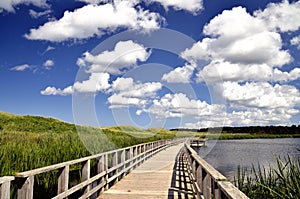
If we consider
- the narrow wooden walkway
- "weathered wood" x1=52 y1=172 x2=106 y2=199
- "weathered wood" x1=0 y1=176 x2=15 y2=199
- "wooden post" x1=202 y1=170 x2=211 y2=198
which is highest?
"weathered wood" x1=0 y1=176 x2=15 y2=199

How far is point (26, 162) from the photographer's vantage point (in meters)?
8.41

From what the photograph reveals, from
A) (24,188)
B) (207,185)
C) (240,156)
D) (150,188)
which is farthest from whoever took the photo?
(240,156)

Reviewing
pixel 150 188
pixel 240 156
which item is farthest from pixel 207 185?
pixel 240 156

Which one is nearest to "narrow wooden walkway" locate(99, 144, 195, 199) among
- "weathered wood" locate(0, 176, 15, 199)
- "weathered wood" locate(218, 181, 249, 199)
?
"weathered wood" locate(0, 176, 15, 199)

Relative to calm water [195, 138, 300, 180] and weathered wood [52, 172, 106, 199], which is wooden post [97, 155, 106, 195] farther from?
calm water [195, 138, 300, 180]

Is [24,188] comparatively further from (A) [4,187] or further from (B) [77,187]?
(B) [77,187]

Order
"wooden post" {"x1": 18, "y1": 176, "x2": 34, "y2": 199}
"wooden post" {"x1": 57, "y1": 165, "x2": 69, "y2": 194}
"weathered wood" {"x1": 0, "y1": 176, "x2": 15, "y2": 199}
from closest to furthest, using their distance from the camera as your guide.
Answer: "weathered wood" {"x1": 0, "y1": 176, "x2": 15, "y2": 199}, "wooden post" {"x1": 18, "y1": 176, "x2": 34, "y2": 199}, "wooden post" {"x1": 57, "y1": 165, "x2": 69, "y2": 194}

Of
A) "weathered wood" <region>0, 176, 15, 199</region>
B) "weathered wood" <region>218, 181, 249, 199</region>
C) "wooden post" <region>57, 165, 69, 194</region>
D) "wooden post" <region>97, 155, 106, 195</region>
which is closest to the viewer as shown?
"weathered wood" <region>218, 181, 249, 199</region>

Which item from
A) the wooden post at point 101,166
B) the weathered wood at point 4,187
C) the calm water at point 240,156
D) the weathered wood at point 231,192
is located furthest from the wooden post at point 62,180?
the calm water at point 240,156

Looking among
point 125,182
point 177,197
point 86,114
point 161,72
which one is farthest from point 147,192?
point 161,72

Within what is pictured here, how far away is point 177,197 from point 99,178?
1.80 m

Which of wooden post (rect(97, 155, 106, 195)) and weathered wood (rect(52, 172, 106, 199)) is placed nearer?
Result: weathered wood (rect(52, 172, 106, 199))

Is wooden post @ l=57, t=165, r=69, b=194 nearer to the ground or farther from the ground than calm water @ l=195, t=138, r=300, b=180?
farther from the ground

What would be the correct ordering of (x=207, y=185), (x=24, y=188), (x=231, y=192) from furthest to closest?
(x=207, y=185) → (x=24, y=188) → (x=231, y=192)
